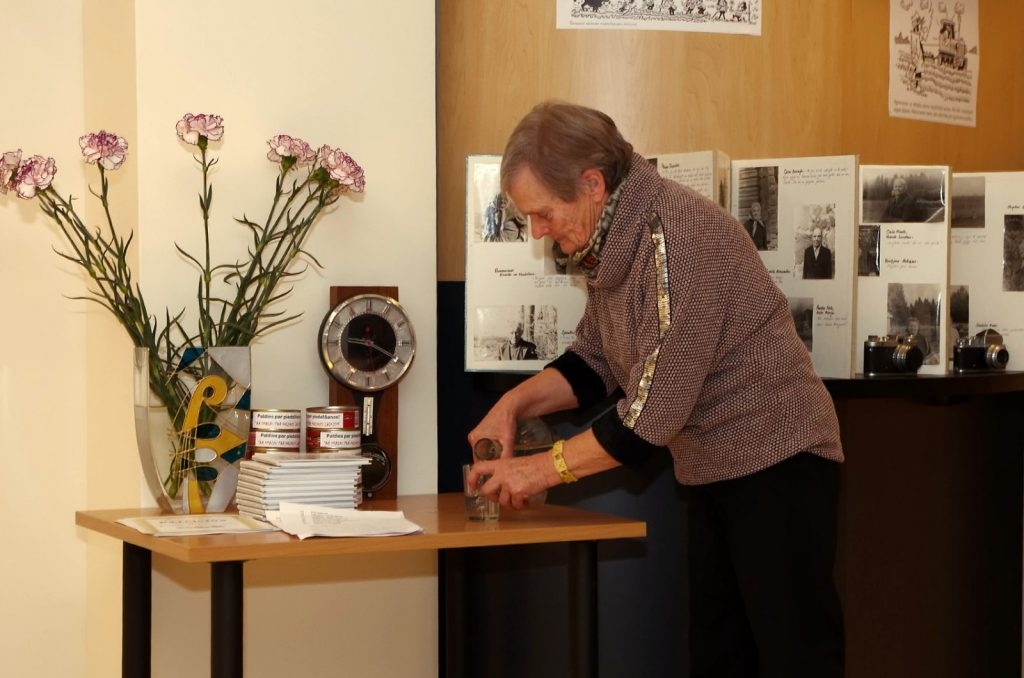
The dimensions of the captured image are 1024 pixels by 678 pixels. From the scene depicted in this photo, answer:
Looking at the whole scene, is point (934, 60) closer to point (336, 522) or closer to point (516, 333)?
point (516, 333)

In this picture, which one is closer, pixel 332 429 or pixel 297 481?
pixel 297 481

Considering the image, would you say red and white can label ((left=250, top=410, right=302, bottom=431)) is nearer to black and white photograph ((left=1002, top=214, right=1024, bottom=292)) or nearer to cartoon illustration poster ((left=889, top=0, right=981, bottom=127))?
Result: black and white photograph ((left=1002, top=214, right=1024, bottom=292))

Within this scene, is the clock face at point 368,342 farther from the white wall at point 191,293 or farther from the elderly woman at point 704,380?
the elderly woman at point 704,380

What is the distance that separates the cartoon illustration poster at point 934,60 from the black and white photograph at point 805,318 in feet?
3.40

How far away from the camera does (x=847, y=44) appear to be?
3.27 meters

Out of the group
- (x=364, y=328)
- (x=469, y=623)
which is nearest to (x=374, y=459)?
(x=364, y=328)

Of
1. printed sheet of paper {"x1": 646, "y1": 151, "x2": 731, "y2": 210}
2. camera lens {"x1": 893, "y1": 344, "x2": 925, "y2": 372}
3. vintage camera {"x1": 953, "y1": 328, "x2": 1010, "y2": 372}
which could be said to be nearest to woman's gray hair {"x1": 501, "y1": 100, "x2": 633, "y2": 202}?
printed sheet of paper {"x1": 646, "y1": 151, "x2": 731, "y2": 210}

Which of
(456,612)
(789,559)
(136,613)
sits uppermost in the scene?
(789,559)

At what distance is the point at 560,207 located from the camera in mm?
2188

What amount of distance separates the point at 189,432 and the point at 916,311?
63.5 inches

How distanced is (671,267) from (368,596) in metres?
1.21

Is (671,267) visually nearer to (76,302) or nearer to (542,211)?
(542,211)

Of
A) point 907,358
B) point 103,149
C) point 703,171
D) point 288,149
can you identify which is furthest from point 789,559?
point 103,149

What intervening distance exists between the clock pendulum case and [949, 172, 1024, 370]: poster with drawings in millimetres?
1362
